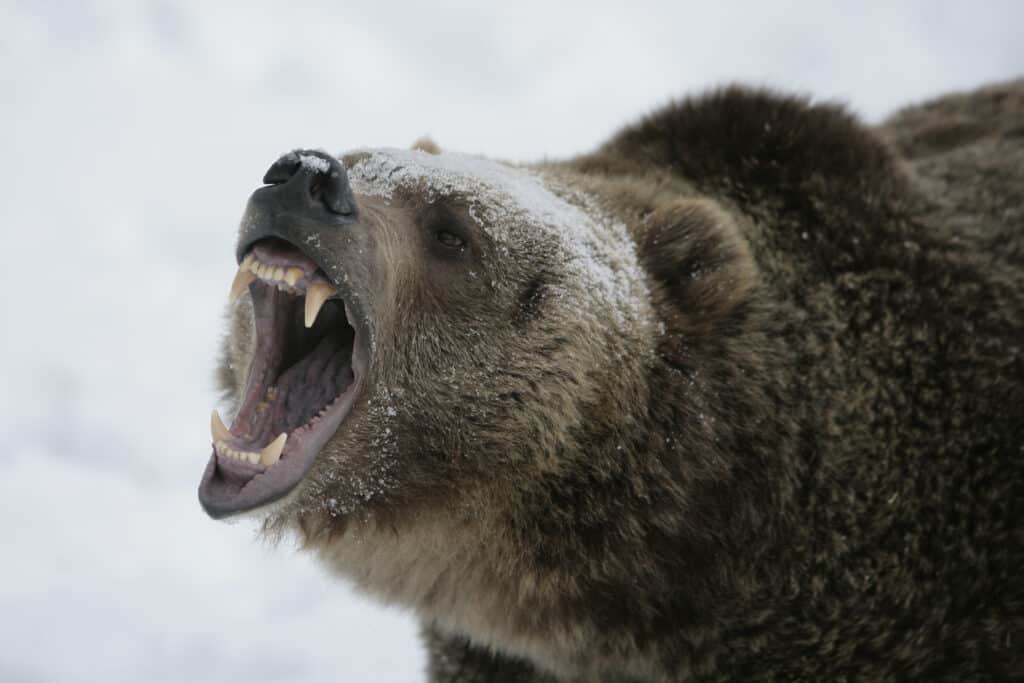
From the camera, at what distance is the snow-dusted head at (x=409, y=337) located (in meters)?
3.51

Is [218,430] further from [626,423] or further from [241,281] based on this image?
[626,423]

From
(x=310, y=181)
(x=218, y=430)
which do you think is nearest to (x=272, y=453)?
(x=218, y=430)

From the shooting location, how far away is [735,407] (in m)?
3.96

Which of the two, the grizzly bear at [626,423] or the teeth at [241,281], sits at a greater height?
the teeth at [241,281]

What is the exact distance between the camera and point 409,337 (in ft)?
12.3

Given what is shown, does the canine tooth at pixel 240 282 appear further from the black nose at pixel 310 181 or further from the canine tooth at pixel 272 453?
the canine tooth at pixel 272 453

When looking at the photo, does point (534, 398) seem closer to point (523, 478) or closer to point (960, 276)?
point (523, 478)

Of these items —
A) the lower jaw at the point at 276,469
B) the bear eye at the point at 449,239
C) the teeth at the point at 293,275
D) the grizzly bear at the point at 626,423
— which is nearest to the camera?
the lower jaw at the point at 276,469

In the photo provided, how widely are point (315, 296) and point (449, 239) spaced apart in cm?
58

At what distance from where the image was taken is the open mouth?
348 centimetres

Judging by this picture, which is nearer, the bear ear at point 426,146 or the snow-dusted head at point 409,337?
the snow-dusted head at point 409,337

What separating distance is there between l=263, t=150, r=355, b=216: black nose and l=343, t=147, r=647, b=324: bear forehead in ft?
1.26

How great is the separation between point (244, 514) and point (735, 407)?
172 cm

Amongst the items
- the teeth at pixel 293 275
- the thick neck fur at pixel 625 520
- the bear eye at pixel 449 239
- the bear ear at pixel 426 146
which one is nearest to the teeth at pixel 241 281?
the teeth at pixel 293 275
